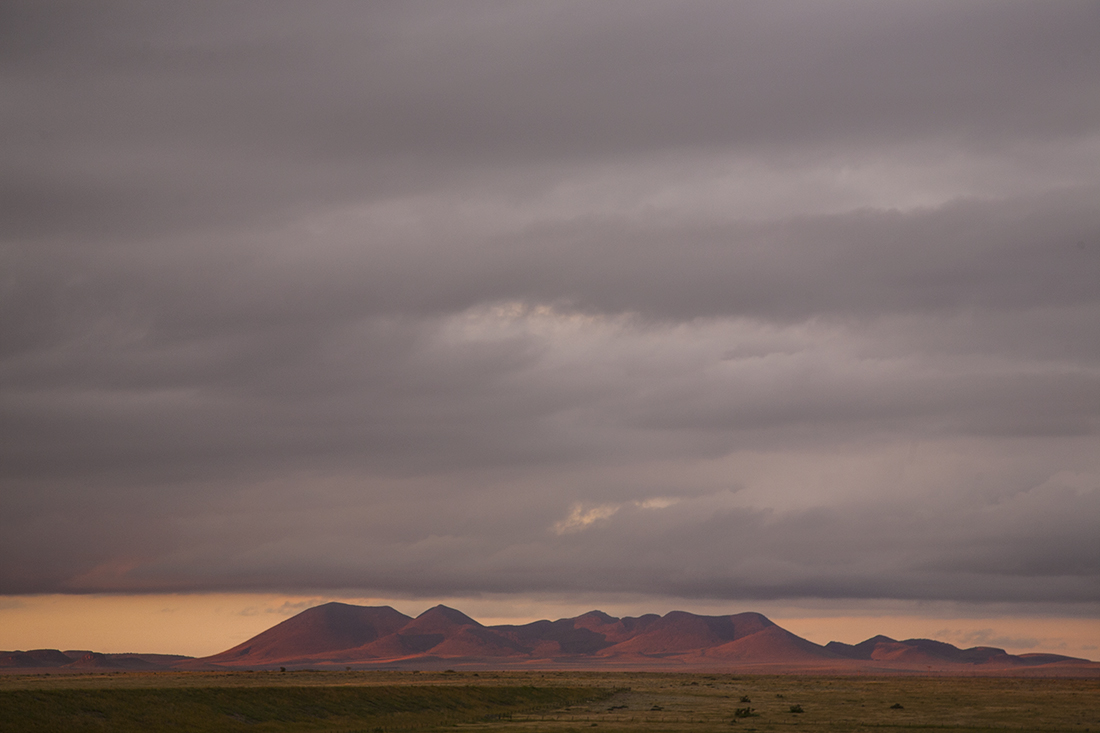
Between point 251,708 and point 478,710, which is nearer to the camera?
point 251,708

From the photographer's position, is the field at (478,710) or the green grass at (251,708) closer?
the green grass at (251,708)

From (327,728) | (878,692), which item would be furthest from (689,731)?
(878,692)

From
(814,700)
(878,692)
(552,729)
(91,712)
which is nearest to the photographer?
(91,712)

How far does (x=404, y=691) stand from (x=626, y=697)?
1750 inches

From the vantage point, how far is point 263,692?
10988 centimetres

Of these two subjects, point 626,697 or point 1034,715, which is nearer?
point 1034,715

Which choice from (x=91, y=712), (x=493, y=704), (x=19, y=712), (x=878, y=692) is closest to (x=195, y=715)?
(x=91, y=712)

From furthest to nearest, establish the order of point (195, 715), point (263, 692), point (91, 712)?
1. point (263, 692)
2. point (195, 715)
3. point (91, 712)

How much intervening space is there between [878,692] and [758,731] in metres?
102

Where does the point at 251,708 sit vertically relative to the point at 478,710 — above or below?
above

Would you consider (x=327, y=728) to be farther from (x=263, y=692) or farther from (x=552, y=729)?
(x=552, y=729)

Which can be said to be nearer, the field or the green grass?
the green grass

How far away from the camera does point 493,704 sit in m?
145

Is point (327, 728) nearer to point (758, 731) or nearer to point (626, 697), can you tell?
point (758, 731)
